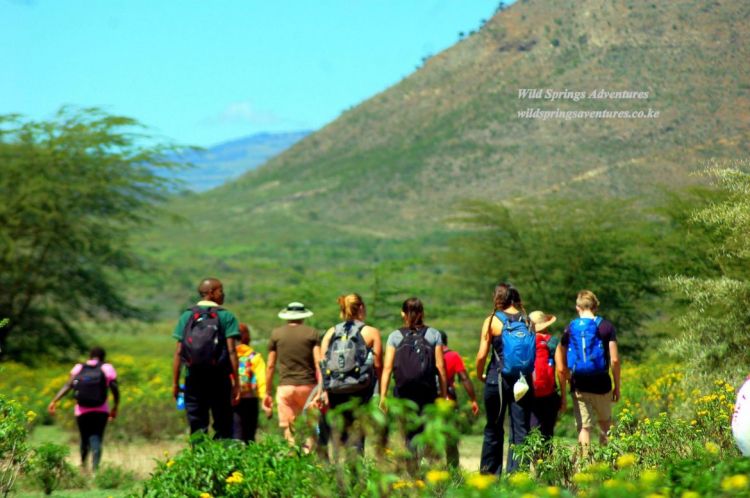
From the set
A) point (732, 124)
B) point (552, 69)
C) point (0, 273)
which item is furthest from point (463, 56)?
point (0, 273)

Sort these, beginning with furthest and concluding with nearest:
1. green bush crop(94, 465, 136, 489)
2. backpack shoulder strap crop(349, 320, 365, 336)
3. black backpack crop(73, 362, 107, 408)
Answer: black backpack crop(73, 362, 107, 408) → green bush crop(94, 465, 136, 489) → backpack shoulder strap crop(349, 320, 365, 336)

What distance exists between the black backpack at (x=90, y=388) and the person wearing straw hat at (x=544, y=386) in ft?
14.5

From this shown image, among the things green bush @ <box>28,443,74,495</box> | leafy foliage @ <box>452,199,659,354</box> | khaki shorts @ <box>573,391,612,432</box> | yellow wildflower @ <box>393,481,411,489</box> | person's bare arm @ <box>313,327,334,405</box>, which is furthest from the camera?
leafy foliage @ <box>452,199,659,354</box>

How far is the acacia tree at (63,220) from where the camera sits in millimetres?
28922

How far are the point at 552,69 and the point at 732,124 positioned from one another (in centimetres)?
5925

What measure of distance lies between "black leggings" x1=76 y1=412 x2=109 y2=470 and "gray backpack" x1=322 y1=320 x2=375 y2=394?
3564 mm

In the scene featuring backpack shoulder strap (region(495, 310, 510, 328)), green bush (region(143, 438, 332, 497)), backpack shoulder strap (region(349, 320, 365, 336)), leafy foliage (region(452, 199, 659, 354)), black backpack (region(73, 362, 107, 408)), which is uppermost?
leafy foliage (region(452, 199, 659, 354))

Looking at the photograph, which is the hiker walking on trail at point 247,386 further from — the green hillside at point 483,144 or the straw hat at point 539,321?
the green hillside at point 483,144

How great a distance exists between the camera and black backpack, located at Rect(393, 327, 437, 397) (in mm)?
8453

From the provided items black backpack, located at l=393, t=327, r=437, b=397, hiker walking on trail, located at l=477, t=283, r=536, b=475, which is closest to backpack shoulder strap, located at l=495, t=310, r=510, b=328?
hiker walking on trail, located at l=477, t=283, r=536, b=475

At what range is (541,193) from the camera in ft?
309

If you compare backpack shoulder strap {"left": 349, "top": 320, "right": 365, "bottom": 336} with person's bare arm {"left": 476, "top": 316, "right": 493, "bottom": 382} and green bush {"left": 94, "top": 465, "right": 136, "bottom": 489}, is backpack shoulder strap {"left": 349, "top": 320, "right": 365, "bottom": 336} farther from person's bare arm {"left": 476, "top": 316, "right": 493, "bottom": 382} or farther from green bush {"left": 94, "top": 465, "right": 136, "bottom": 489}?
green bush {"left": 94, "top": 465, "right": 136, "bottom": 489}

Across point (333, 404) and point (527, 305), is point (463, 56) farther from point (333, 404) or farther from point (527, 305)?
point (333, 404)

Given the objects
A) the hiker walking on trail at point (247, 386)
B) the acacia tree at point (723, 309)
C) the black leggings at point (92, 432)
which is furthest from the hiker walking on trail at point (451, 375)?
the acacia tree at point (723, 309)
